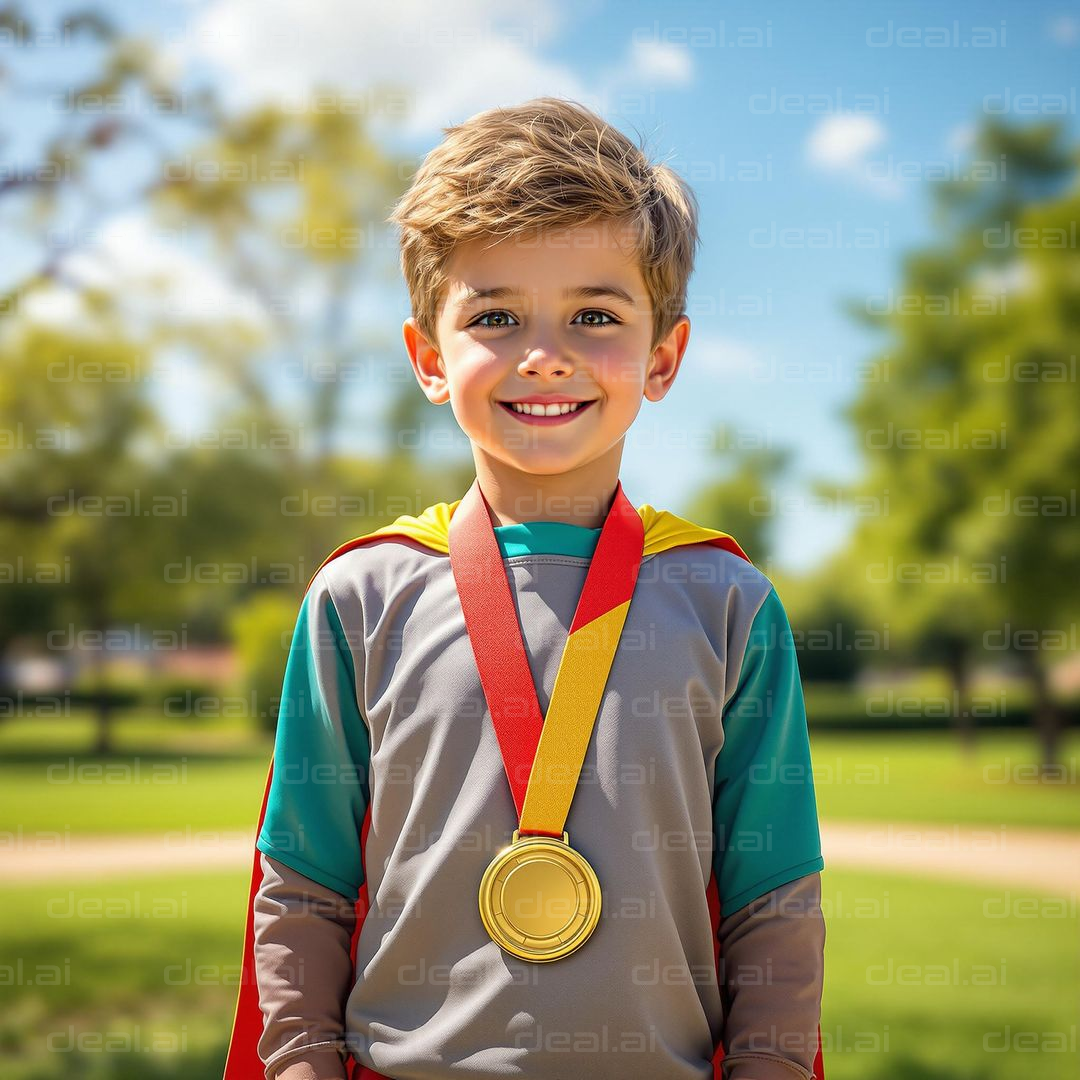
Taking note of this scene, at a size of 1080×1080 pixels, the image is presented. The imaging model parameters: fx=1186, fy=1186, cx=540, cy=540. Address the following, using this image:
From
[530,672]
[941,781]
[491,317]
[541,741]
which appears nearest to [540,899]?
[541,741]

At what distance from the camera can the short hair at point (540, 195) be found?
194 centimetres

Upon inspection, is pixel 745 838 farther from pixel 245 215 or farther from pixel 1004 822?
pixel 245 215

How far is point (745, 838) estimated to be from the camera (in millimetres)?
1926

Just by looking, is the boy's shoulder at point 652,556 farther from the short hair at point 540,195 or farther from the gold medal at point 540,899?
the gold medal at point 540,899

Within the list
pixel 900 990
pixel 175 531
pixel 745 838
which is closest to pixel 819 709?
pixel 175 531

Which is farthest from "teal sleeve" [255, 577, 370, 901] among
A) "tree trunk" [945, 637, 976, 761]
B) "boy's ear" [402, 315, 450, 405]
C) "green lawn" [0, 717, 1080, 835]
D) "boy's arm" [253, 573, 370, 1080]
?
"tree trunk" [945, 637, 976, 761]

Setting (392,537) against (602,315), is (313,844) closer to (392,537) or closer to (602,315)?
(392,537)

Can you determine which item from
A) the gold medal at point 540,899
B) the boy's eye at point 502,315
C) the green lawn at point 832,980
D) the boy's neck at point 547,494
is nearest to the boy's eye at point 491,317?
the boy's eye at point 502,315

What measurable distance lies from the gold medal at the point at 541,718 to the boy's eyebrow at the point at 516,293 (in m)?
0.35

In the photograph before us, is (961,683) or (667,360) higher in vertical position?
(667,360)

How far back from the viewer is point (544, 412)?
192 cm

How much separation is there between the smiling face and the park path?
13.1m

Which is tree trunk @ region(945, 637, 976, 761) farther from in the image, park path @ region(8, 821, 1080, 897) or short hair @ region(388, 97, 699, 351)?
short hair @ region(388, 97, 699, 351)

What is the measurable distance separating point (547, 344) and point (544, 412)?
0.11 meters
